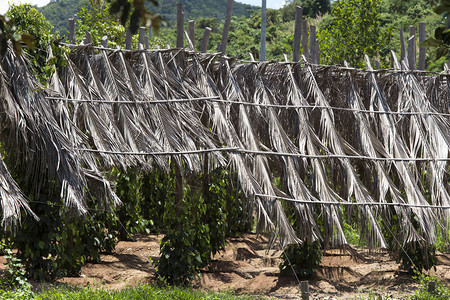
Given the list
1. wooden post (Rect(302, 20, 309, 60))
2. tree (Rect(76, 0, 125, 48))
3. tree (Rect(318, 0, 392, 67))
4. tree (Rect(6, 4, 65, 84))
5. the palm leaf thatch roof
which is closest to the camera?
the palm leaf thatch roof

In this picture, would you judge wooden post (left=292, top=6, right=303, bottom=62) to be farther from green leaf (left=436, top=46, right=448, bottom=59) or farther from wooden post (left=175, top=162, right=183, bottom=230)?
green leaf (left=436, top=46, right=448, bottom=59)

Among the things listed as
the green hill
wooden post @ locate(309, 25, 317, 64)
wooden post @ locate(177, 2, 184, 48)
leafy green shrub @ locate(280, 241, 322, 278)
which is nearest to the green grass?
leafy green shrub @ locate(280, 241, 322, 278)

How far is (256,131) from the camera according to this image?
7.51 metres

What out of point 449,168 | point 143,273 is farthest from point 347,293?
point 143,273

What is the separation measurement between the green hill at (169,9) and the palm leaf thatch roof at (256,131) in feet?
142

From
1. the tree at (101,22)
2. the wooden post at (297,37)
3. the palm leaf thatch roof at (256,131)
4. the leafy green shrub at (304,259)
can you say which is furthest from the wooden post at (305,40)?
the tree at (101,22)

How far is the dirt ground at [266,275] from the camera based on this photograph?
7.64m

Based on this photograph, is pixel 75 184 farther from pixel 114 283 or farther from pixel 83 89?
pixel 114 283

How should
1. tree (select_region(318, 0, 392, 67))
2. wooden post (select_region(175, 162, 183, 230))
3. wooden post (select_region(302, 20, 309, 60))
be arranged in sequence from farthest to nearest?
tree (select_region(318, 0, 392, 67)), wooden post (select_region(302, 20, 309, 60)), wooden post (select_region(175, 162, 183, 230))

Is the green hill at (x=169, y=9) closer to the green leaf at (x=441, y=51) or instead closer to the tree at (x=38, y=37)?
the tree at (x=38, y=37)

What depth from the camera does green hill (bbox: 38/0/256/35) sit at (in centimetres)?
5228

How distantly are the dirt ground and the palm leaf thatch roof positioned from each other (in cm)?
103

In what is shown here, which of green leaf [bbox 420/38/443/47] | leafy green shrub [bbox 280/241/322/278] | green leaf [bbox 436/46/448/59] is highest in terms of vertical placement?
green leaf [bbox 420/38/443/47]

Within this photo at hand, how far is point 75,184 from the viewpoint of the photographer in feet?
19.6
